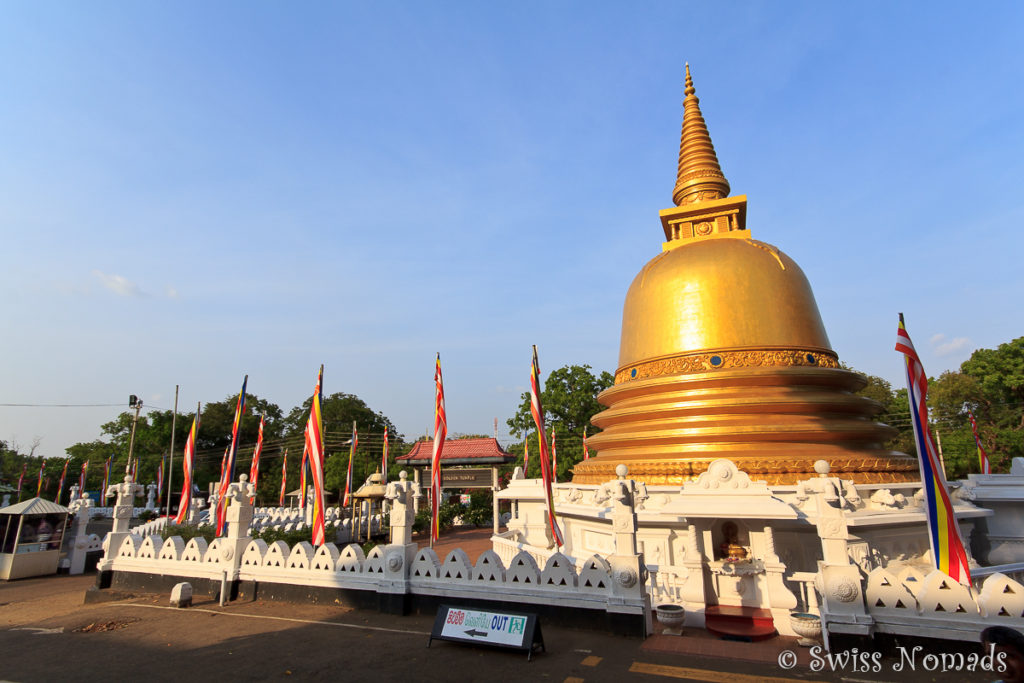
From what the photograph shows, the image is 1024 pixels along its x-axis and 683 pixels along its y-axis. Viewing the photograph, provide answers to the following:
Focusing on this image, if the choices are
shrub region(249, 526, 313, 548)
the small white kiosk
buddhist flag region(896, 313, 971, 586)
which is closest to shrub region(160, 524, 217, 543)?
shrub region(249, 526, 313, 548)

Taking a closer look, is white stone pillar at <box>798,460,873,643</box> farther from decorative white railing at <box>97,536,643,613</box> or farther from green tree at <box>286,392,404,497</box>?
green tree at <box>286,392,404,497</box>

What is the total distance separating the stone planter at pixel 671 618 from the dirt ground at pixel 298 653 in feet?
3.81

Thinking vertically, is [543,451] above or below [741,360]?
below

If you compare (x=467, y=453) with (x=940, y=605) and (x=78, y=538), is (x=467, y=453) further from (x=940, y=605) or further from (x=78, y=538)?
(x=940, y=605)

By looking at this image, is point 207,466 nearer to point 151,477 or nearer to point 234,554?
point 151,477

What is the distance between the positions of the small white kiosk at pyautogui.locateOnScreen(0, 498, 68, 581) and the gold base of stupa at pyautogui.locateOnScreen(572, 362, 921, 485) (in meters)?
20.9

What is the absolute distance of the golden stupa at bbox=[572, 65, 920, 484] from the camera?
48.3ft

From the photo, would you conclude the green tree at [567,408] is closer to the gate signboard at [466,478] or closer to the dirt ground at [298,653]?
the gate signboard at [466,478]

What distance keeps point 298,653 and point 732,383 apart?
13.2 meters

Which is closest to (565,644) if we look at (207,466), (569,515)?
(569,515)

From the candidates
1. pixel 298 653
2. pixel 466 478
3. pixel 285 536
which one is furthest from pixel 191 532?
pixel 466 478

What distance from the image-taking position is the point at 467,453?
34250 millimetres

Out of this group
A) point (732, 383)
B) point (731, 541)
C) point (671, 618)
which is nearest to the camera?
point (671, 618)

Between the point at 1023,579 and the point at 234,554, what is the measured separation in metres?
18.0
